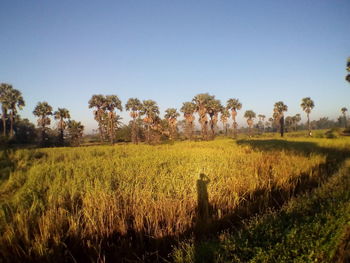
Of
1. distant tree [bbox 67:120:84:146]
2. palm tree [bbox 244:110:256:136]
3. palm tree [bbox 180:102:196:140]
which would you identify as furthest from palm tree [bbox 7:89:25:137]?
palm tree [bbox 244:110:256:136]

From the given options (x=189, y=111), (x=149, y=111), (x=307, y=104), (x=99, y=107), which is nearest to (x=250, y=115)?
(x=307, y=104)

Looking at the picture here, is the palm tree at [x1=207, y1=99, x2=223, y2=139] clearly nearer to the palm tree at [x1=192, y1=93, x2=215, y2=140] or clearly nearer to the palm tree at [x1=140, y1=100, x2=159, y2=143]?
the palm tree at [x1=192, y1=93, x2=215, y2=140]

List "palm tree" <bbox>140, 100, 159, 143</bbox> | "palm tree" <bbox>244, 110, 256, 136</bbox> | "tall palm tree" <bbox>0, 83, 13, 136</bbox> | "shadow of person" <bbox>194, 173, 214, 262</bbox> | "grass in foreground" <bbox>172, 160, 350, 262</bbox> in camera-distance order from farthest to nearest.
Result: "palm tree" <bbox>244, 110, 256, 136</bbox>, "palm tree" <bbox>140, 100, 159, 143</bbox>, "tall palm tree" <bbox>0, 83, 13, 136</bbox>, "shadow of person" <bbox>194, 173, 214, 262</bbox>, "grass in foreground" <bbox>172, 160, 350, 262</bbox>

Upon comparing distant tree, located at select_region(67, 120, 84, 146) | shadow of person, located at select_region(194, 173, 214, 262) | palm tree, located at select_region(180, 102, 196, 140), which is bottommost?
shadow of person, located at select_region(194, 173, 214, 262)

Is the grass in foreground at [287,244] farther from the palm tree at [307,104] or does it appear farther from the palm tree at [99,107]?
the palm tree at [307,104]

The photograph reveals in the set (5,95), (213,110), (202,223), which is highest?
(5,95)

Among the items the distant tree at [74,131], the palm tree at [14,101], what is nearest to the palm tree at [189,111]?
the distant tree at [74,131]

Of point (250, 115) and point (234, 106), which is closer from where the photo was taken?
point (234, 106)

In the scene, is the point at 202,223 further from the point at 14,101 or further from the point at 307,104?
the point at 307,104

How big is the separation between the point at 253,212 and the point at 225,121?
55042 millimetres

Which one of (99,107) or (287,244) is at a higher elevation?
(99,107)

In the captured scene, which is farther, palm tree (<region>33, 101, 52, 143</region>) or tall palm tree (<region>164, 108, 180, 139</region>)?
tall palm tree (<region>164, 108, 180, 139</region>)

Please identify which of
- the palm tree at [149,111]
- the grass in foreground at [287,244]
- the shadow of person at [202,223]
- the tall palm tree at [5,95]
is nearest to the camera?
the grass in foreground at [287,244]

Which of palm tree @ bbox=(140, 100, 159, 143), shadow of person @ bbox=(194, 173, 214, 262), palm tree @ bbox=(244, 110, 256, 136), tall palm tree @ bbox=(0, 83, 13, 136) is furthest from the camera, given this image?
palm tree @ bbox=(244, 110, 256, 136)
